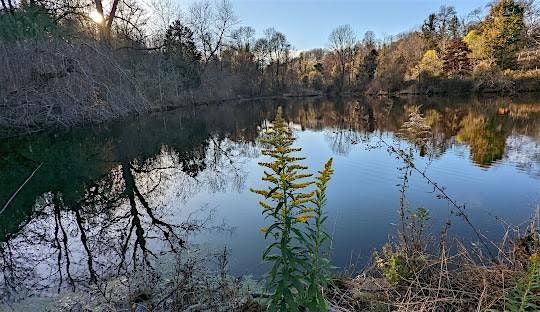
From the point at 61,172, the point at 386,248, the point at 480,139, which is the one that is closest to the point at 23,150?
the point at 61,172

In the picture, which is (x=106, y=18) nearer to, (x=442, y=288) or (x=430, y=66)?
(x=442, y=288)

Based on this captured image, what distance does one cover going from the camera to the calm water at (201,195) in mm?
5242

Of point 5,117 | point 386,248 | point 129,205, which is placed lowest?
point 129,205

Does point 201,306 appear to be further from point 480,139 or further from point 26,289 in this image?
point 480,139

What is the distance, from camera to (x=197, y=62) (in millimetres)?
35750

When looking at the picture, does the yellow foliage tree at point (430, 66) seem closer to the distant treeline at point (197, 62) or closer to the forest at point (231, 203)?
the distant treeline at point (197, 62)

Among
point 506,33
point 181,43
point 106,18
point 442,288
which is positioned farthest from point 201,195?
point 506,33

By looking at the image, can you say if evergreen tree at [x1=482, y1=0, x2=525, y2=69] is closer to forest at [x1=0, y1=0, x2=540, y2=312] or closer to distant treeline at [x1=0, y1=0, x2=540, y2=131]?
distant treeline at [x1=0, y1=0, x2=540, y2=131]

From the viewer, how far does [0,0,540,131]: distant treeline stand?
727 cm

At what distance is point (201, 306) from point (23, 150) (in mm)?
12631

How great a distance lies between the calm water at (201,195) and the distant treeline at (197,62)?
201 cm

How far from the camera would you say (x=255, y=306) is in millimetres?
3412

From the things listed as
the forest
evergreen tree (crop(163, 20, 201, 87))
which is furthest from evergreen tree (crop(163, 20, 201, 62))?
the forest

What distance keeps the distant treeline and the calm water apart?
201 cm
